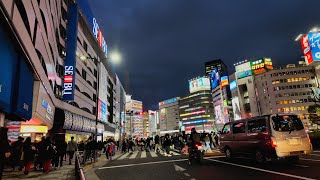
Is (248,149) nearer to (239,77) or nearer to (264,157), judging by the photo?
(264,157)

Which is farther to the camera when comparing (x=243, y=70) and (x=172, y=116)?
(x=172, y=116)

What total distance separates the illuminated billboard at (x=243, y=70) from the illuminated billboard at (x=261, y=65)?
180cm

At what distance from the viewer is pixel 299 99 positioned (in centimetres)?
9594

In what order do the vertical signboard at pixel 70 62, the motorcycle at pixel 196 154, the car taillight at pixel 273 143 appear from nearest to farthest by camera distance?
the car taillight at pixel 273 143 → the motorcycle at pixel 196 154 → the vertical signboard at pixel 70 62

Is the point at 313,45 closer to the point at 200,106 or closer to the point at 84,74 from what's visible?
the point at 84,74

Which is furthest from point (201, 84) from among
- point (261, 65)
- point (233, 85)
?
point (261, 65)

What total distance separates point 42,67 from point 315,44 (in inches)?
1916

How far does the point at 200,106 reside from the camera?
165875 mm

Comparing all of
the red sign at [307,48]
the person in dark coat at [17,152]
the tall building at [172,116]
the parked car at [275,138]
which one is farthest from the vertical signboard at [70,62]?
the tall building at [172,116]

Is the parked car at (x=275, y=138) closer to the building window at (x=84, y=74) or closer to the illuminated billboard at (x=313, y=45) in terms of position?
the building window at (x=84, y=74)

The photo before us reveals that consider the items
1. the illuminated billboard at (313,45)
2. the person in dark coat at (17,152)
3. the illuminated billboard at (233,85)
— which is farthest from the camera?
the illuminated billboard at (233,85)

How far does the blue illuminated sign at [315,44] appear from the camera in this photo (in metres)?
44.8

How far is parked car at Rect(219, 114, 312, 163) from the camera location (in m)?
9.26

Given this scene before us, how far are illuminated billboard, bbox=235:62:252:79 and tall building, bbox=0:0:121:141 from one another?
78.9 meters
